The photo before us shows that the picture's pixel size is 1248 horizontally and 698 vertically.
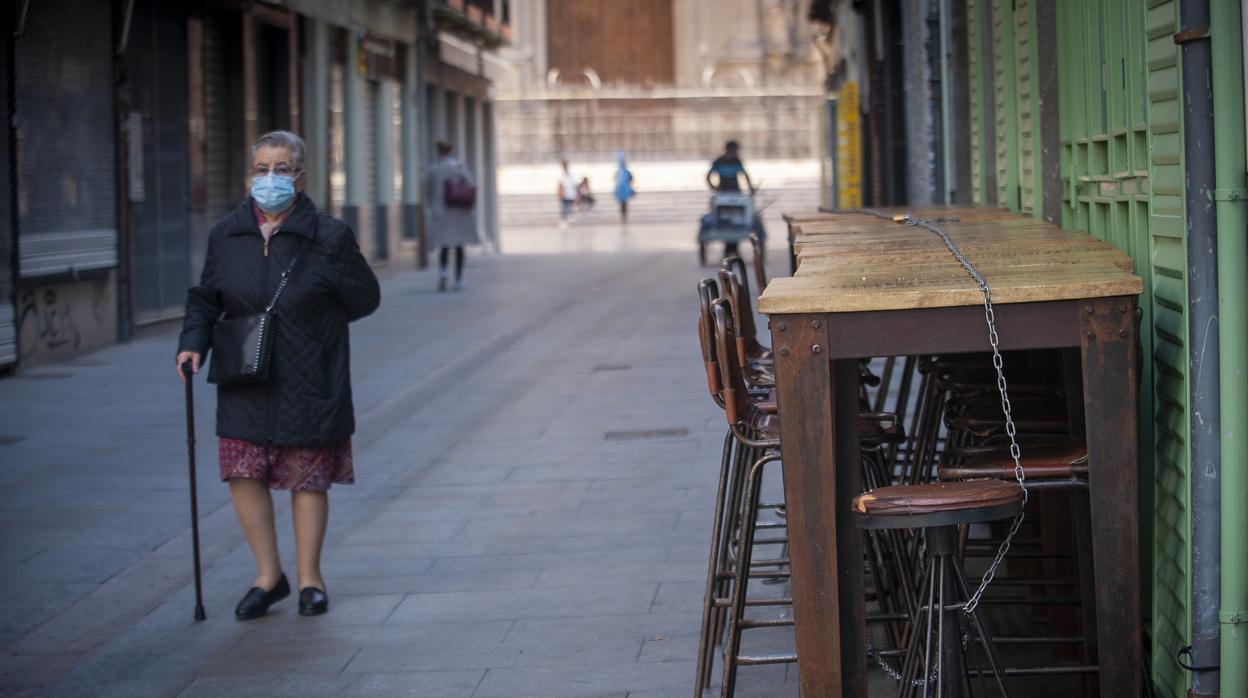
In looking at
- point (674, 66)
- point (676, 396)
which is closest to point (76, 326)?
point (676, 396)

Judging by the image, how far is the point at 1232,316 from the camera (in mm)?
3838

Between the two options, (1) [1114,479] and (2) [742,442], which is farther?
(2) [742,442]

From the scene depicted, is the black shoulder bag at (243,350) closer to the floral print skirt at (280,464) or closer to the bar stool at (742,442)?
the floral print skirt at (280,464)

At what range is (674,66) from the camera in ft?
196

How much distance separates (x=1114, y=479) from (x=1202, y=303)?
430 mm


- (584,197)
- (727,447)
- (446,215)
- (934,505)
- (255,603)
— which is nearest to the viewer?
(934,505)

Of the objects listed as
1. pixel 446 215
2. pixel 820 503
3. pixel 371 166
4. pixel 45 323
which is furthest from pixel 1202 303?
pixel 371 166

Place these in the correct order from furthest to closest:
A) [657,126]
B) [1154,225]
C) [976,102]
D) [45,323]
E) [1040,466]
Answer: [657,126], [45,323], [976,102], [1154,225], [1040,466]

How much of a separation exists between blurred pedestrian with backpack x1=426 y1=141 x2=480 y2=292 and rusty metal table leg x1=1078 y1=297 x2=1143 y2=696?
17.5 m

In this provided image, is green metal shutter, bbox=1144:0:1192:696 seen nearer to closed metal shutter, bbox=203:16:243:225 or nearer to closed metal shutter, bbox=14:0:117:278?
closed metal shutter, bbox=14:0:117:278

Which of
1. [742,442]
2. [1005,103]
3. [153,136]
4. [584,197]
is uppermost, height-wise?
[584,197]

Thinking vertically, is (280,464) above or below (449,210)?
below

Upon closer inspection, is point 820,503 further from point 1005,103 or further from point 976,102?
point 976,102

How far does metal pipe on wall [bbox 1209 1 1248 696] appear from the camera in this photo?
150 inches
